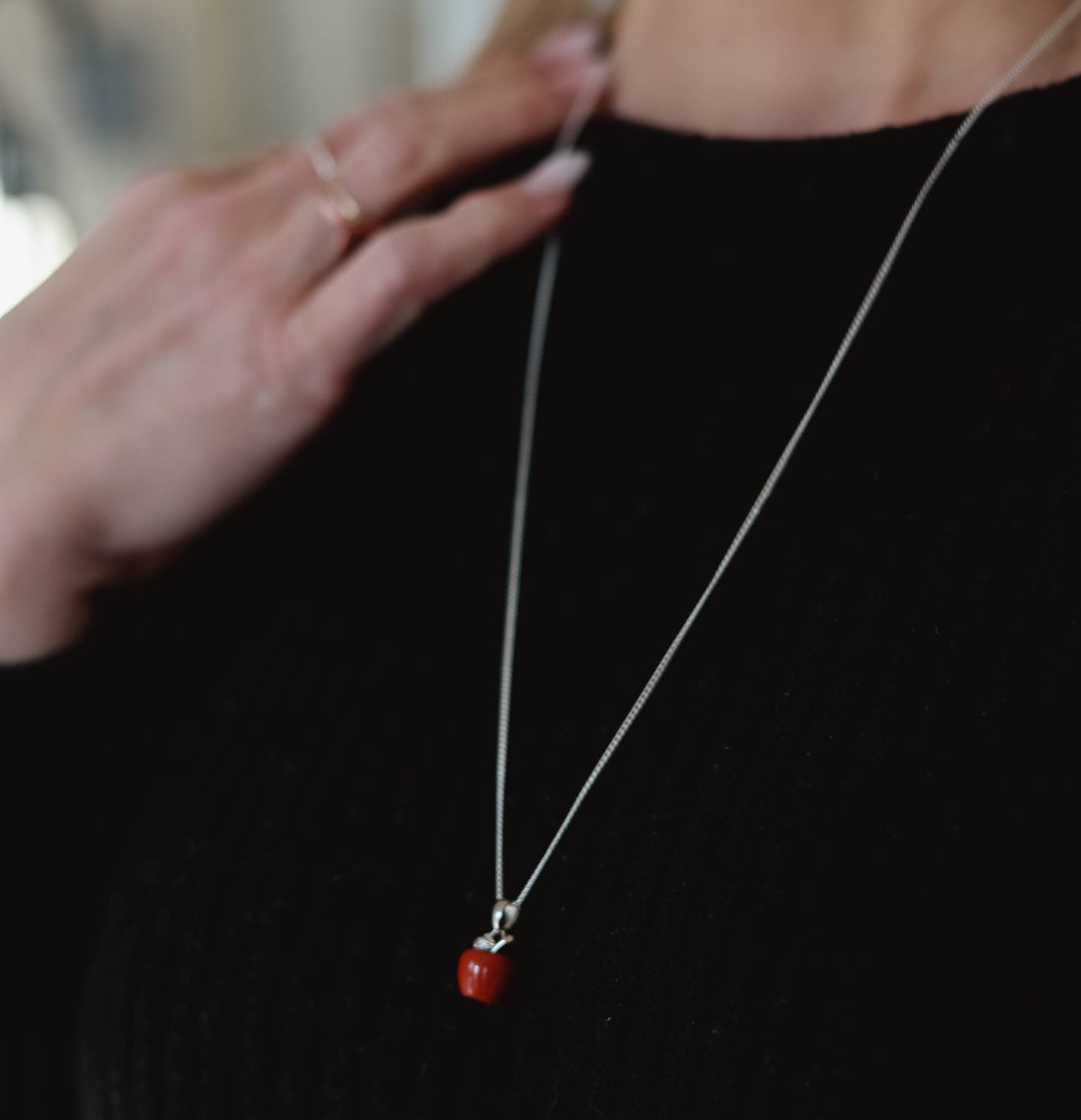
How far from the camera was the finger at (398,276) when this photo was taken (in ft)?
2.05

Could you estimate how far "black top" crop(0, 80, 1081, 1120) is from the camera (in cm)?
40

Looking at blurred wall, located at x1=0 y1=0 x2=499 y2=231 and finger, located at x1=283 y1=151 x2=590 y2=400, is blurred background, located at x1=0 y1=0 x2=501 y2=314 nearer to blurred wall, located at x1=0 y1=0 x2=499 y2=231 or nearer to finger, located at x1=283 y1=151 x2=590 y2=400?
blurred wall, located at x1=0 y1=0 x2=499 y2=231

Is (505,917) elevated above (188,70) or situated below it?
below

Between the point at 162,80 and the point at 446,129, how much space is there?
1.21 m

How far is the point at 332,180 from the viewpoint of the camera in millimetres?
689

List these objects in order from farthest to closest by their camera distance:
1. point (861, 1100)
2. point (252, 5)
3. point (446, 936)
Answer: point (252, 5) < point (446, 936) < point (861, 1100)

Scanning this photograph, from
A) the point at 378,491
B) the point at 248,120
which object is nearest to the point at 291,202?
the point at 378,491

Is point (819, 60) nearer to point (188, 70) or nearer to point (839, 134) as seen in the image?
point (839, 134)

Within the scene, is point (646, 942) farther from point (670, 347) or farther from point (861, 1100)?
point (670, 347)

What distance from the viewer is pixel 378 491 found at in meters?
0.62

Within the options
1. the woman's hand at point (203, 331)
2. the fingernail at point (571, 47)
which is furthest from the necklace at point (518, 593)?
the fingernail at point (571, 47)

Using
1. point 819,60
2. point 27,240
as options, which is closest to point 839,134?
point 819,60

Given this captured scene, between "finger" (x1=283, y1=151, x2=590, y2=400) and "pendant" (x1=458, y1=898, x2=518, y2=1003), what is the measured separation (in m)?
0.34

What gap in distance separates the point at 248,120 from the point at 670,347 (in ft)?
4.92
